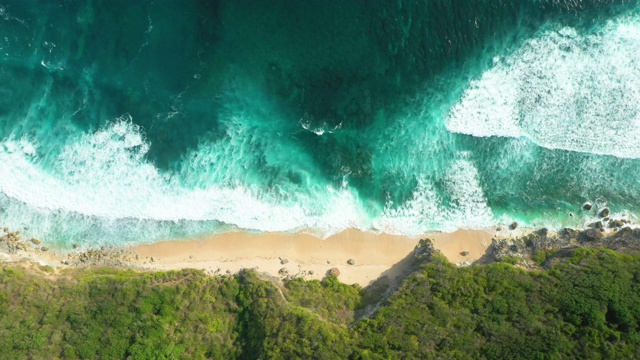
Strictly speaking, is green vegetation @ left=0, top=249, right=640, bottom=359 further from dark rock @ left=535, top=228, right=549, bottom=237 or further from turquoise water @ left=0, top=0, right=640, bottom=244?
turquoise water @ left=0, top=0, right=640, bottom=244

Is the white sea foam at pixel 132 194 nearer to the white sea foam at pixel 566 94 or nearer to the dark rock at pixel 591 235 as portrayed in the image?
the white sea foam at pixel 566 94

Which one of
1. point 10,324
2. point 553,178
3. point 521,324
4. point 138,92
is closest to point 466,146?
point 553,178

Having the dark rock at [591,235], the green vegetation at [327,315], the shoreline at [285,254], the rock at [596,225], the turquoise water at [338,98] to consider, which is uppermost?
the turquoise water at [338,98]

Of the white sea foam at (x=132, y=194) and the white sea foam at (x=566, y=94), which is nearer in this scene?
the white sea foam at (x=132, y=194)

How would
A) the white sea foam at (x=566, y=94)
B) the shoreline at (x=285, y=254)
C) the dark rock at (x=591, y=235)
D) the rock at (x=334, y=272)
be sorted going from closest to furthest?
1. the rock at (x=334, y=272)
2. the shoreline at (x=285, y=254)
3. the dark rock at (x=591, y=235)
4. the white sea foam at (x=566, y=94)

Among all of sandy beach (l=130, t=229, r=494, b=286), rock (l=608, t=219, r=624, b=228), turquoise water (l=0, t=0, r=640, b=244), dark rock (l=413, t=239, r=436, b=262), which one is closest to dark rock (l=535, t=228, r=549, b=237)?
turquoise water (l=0, t=0, r=640, b=244)

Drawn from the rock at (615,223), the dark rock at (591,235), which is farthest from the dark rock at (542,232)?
the rock at (615,223)
